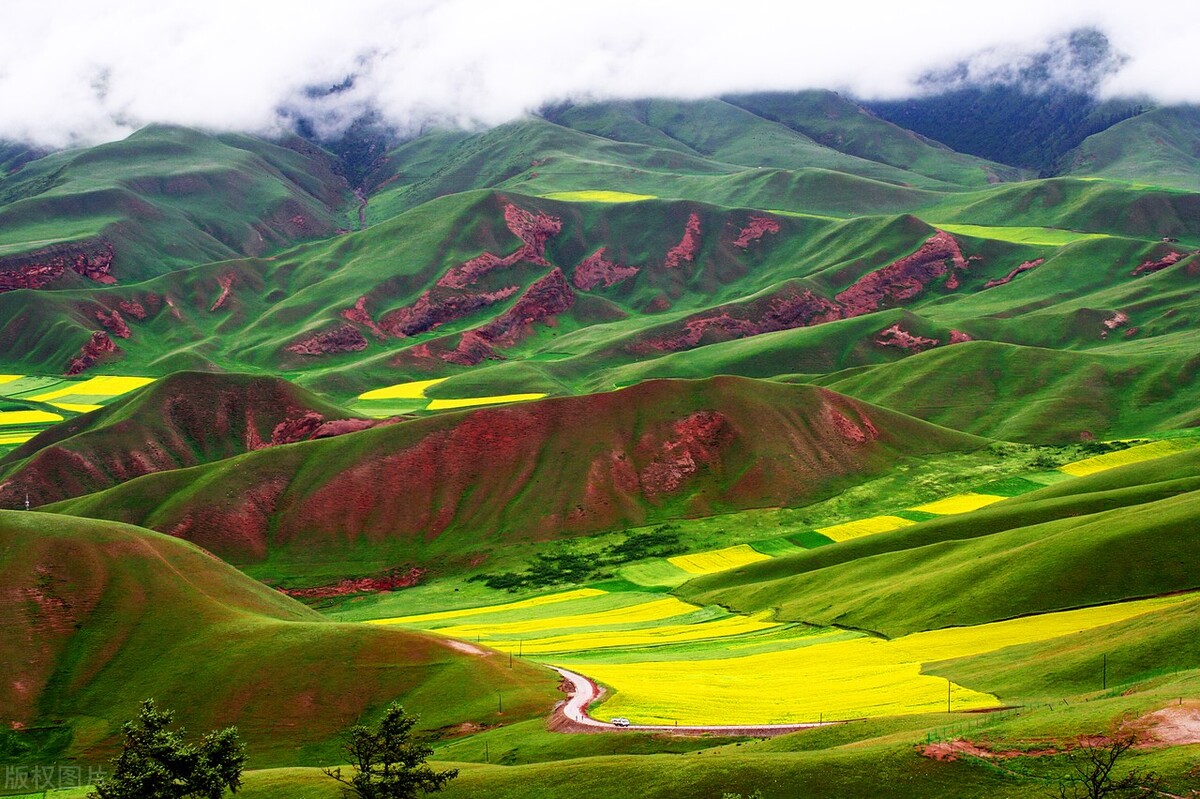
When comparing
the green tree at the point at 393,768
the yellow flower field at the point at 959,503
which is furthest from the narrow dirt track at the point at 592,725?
the yellow flower field at the point at 959,503

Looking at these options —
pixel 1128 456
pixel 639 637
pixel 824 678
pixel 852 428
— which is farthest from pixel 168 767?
pixel 1128 456

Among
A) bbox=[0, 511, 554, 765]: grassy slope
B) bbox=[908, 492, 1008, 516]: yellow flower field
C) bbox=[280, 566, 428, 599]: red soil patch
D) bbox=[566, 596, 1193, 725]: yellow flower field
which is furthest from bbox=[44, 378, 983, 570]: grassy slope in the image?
bbox=[566, 596, 1193, 725]: yellow flower field

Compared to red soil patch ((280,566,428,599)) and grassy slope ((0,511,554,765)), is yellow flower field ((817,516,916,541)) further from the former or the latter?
grassy slope ((0,511,554,765))

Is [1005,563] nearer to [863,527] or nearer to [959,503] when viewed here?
[863,527]

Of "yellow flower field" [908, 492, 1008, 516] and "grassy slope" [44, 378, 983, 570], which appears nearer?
"yellow flower field" [908, 492, 1008, 516]

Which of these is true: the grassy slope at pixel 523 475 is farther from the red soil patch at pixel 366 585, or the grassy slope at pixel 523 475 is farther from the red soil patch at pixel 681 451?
the red soil patch at pixel 366 585
